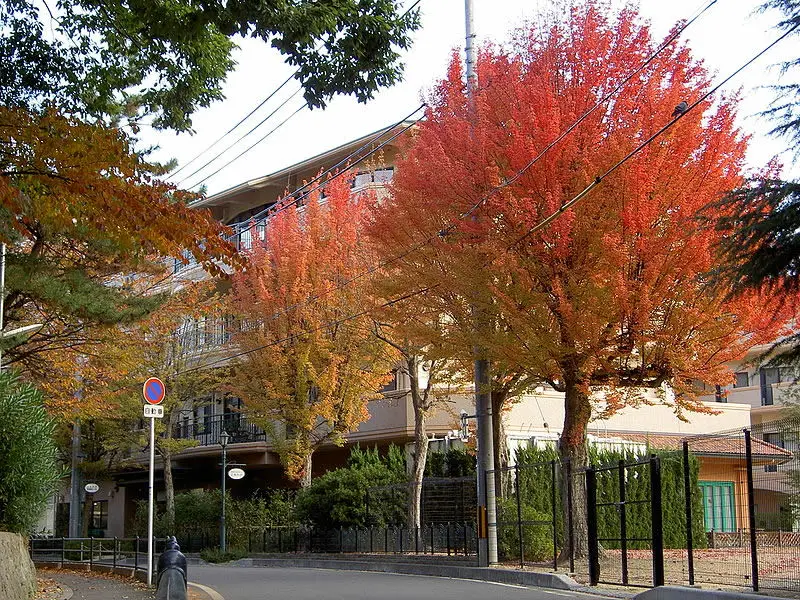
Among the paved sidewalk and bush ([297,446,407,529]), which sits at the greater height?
bush ([297,446,407,529])

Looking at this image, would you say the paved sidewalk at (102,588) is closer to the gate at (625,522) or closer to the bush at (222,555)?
the gate at (625,522)

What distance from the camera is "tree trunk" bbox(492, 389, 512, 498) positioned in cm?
2545

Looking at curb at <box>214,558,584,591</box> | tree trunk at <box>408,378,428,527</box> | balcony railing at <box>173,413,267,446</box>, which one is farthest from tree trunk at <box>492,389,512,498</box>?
balcony railing at <box>173,413,267,446</box>

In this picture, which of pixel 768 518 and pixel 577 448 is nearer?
pixel 768 518

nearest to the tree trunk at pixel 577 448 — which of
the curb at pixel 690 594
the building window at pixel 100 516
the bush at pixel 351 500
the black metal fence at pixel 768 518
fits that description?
the black metal fence at pixel 768 518

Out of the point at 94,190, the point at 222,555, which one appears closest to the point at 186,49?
the point at 94,190

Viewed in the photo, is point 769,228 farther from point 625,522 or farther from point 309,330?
point 309,330

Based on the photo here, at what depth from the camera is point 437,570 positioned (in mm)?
22734

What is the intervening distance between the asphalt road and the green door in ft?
14.0

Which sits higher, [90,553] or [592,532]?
[592,532]

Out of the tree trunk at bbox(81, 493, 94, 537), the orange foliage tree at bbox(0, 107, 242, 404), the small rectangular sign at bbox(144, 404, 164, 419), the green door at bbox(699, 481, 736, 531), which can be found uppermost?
the orange foliage tree at bbox(0, 107, 242, 404)

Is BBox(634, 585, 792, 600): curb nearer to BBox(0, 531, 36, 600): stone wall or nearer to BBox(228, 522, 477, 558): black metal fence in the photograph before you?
BBox(0, 531, 36, 600): stone wall

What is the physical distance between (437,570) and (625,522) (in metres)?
5.35

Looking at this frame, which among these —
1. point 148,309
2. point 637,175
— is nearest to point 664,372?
point 637,175
